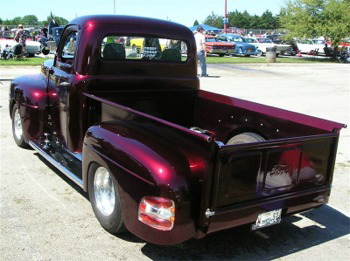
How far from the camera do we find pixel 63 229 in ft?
12.2

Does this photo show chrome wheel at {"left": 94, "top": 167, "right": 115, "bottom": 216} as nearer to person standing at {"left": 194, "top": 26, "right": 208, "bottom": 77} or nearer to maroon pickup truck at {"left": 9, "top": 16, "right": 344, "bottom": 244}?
maroon pickup truck at {"left": 9, "top": 16, "right": 344, "bottom": 244}

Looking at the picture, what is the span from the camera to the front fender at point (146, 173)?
A: 2.85m

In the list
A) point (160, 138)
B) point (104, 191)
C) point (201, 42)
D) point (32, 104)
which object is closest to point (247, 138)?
point (160, 138)

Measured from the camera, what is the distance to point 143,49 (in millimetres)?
5012

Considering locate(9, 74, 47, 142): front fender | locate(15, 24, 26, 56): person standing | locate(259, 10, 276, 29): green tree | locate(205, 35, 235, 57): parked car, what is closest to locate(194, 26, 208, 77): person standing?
locate(15, 24, 26, 56): person standing

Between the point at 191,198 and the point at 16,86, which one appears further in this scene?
the point at 16,86

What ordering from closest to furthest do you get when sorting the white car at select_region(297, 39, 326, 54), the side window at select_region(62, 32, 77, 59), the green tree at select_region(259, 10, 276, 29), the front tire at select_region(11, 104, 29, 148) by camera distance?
the side window at select_region(62, 32, 77, 59)
the front tire at select_region(11, 104, 29, 148)
the white car at select_region(297, 39, 326, 54)
the green tree at select_region(259, 10, 276, 29)

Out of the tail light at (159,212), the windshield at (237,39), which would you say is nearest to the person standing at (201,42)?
the tail light at (159,212)

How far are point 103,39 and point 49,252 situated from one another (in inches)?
93.9

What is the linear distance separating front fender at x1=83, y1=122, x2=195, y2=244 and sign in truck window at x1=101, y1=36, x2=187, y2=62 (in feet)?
4.91

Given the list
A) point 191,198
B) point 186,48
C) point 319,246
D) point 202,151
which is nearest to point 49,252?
point 191,198

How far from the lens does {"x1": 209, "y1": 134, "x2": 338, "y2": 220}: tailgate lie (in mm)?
2922

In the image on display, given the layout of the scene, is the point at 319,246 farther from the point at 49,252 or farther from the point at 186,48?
the point at 186,48

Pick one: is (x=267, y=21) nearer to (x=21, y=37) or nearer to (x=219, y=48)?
(x=219, y=48)
